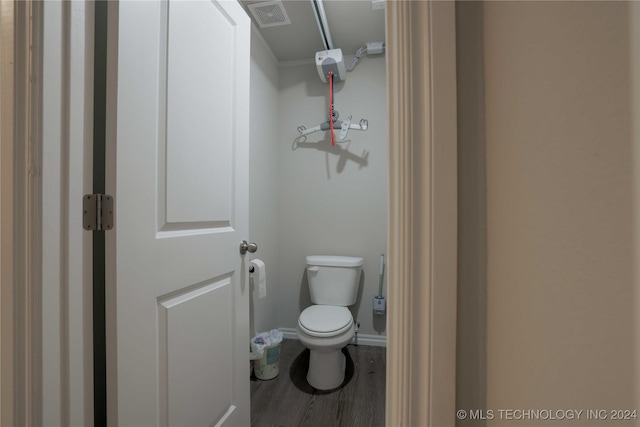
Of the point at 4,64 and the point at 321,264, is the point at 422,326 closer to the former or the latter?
the point at 4,64

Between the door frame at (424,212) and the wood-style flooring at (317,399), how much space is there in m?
1.23

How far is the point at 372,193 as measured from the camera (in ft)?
7.09

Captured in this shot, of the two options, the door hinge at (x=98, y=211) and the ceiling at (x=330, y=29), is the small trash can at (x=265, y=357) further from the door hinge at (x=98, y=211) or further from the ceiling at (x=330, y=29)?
the ceiling at (x=330, y=29)

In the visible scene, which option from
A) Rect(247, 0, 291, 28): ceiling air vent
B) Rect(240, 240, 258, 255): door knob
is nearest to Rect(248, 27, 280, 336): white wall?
Rect(247, 0, 291, 28): ceiling air vent

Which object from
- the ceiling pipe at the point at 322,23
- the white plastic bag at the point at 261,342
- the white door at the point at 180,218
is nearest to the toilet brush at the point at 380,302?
the white plastic bag at the point at 261,342

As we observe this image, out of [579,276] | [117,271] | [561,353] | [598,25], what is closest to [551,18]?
[598,25]

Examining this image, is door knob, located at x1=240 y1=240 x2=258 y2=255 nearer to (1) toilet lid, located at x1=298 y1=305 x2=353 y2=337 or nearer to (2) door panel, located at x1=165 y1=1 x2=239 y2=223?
(2) door panel, located at x1=165 y1=1 x2=239 y2=223

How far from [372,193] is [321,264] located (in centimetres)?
68

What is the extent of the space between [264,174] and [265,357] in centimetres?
124

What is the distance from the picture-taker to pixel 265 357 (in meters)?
1.70

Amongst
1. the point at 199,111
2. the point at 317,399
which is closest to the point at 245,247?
the point at 199,111

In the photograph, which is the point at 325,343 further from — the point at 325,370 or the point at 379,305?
the point at 379,305

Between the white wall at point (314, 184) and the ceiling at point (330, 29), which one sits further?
the white wall at point (314, 184)

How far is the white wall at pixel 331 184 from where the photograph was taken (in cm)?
215
